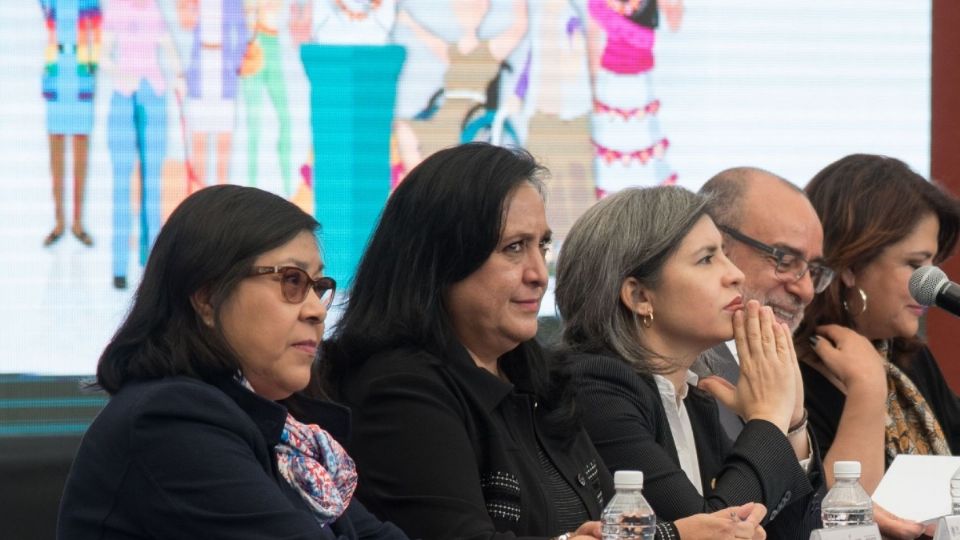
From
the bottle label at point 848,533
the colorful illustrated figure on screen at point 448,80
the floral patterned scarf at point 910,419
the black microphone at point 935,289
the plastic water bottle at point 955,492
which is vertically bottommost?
the floral patterned scarf at point 910,419

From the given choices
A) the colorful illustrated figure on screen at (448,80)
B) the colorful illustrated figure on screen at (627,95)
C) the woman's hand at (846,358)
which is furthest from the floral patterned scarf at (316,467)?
the colorful illustrated figure on screen at (627,95)

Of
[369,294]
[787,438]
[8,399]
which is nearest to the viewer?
[369,294]

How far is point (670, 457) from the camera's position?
2812 millimetres

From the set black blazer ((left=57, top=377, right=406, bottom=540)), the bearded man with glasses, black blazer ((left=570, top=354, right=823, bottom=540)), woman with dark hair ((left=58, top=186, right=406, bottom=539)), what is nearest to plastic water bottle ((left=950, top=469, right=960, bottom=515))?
black blazer ((left=570, top=354, right=823, bottom=540))

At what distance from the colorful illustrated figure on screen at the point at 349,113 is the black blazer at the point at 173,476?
1.96m

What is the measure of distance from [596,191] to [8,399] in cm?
164

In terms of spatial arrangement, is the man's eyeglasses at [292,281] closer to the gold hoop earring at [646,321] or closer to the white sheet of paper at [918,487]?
the gold hoop earring at [646,321]

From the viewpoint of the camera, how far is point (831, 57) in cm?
433

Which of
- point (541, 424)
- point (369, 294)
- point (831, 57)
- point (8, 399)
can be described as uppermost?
point (831, 57)

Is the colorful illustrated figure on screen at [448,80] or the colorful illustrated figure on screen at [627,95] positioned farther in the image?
the colorful illustrated figure on screen at [627,95]

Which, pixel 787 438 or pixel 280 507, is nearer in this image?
pixel 280 507

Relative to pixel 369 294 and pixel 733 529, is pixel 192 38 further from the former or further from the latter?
pixel 733 529

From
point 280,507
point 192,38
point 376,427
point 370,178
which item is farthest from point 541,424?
point 192,38

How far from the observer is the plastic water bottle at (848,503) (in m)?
2.55
